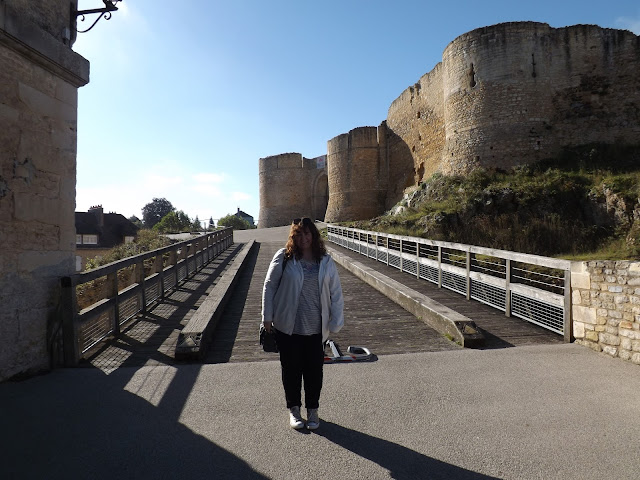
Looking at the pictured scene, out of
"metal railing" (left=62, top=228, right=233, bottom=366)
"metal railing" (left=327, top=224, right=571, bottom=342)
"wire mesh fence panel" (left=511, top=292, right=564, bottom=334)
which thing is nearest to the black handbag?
"metal railing" (left=62, top=228, right=233, bottom=366)

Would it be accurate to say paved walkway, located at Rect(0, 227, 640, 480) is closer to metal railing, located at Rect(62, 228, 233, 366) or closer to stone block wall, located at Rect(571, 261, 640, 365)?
stone block wall, located at Rect(571, 261, 640, 365)

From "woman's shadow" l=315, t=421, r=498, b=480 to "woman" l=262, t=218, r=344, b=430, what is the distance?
0.23 metres

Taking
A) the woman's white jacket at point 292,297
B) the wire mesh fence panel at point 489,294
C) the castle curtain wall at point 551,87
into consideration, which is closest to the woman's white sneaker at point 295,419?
the woman's white jacket at point 292,297

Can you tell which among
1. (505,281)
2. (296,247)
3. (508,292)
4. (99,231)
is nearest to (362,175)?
(99,231)

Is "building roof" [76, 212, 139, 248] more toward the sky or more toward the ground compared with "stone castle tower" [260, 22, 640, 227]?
more toward the ground

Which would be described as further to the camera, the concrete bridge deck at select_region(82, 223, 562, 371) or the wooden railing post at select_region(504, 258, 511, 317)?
the wooden railing post at select_region(504, 258, 511, 317)

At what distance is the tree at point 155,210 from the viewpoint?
76.2m

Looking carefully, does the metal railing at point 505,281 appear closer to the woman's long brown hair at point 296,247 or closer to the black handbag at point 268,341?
the woman's long brown hair at point 296,247

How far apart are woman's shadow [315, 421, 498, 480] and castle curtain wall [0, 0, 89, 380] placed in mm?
2802

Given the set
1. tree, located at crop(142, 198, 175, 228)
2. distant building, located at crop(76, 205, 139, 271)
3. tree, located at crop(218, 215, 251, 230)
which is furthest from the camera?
tree, located at crop(142, 198, 175, 228)

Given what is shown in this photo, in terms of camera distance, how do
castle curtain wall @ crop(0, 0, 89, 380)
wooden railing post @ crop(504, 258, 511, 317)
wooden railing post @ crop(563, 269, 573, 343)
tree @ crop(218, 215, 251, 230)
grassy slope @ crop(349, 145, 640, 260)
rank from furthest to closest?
tree @ crop(218, 215, 251, 230) < grassy slope @ crop(349, 145, 640, 260) < wooden railing post @ crop(504, 258, 511, 317) < wooden railing post @ crop(563, 269, 573, 343) < castle curtain wall @ crop(0, 0, 89, 380)

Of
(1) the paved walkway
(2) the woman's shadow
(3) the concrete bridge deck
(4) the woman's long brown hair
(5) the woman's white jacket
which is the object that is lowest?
(2) the woman's shadow

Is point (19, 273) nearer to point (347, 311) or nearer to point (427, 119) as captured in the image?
point (347, 311)

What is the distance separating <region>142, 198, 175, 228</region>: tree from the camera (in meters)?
76.2
